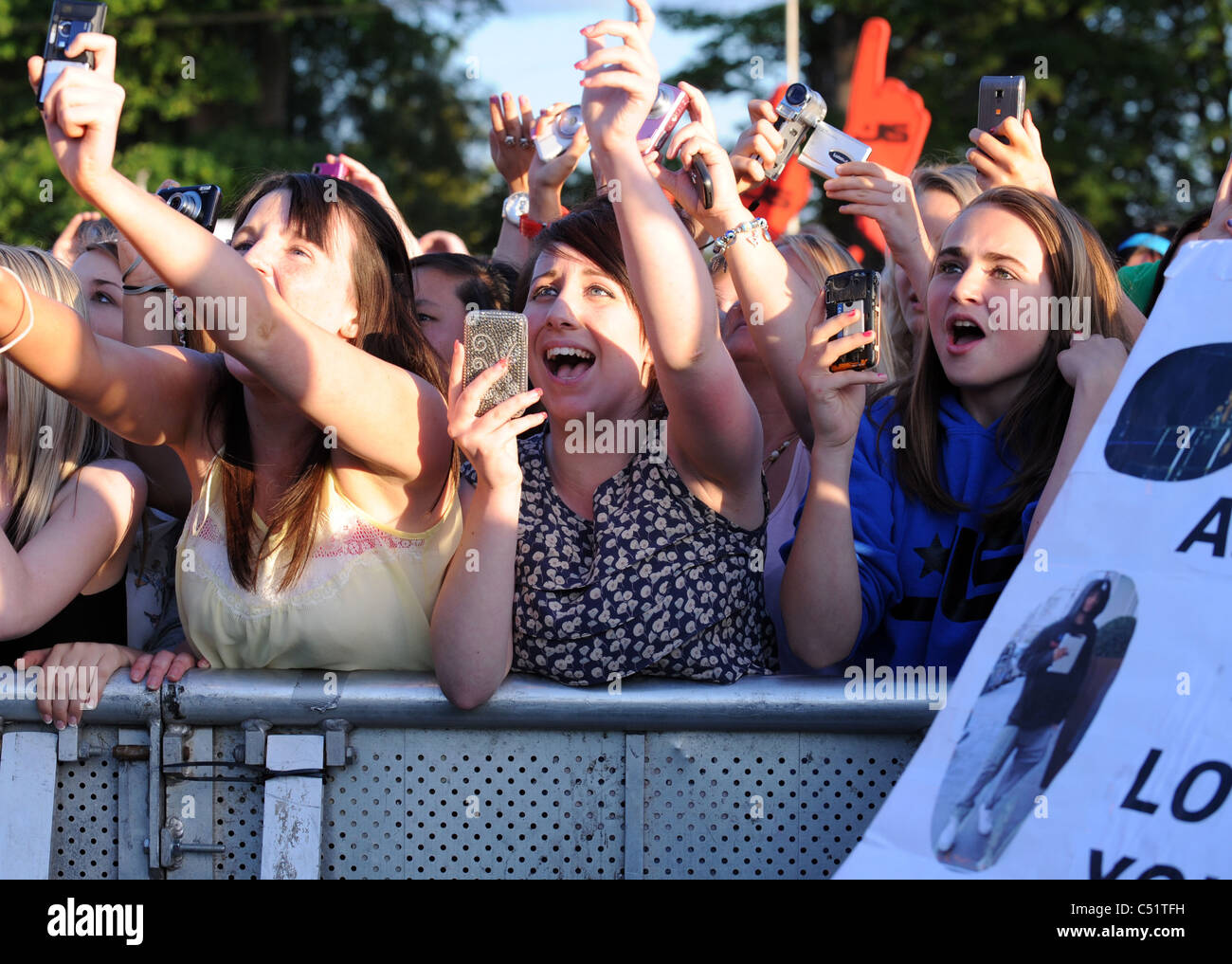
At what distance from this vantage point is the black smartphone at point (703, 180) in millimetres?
2854

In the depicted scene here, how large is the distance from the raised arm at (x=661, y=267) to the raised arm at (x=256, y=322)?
1.78ft

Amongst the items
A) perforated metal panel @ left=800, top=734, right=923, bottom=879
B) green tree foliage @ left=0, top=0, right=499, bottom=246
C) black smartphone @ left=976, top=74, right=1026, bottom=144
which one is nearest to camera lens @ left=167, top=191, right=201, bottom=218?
perforated metal panel @ left=800, top=734, right=923, bottom=879

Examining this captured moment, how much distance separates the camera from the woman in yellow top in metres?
2.51

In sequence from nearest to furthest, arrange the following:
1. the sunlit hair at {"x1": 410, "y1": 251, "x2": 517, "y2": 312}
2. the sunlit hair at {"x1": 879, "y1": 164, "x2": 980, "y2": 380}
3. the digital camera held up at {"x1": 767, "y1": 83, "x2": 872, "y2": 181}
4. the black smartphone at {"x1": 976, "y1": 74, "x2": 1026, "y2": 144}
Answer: the digital camera held up at {"x1": 767, "y1": 83, "x2": 872, "y2": 181}
the black smartphone at {"x1": 976, "y1": 74, "x2": 1026, "y2": 144}
the sunlit hair at {"x1": 879, "y1": 164, "x2": 980, "y2": 380}
the sunlit hair at {"x1": 410, "y1": 251, "x2": 517, "y2": 312}

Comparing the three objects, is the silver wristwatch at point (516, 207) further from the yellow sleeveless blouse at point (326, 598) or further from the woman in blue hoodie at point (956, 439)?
the yellow sleeveless blouse at point (326, 598)

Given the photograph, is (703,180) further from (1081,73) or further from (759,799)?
(1081,73)

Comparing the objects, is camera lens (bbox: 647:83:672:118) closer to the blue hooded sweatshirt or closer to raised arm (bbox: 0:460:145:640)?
the blue hooded sweatshirt

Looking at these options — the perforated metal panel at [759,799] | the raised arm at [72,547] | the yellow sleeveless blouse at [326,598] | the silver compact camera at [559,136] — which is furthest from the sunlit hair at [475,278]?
the perforated metal panel at [759,799]

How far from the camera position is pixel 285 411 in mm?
2992

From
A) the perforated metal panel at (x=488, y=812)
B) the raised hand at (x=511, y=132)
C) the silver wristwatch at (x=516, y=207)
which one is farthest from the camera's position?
the raised hand at (x=511, y=132)

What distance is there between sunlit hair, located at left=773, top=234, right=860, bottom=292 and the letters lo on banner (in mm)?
1678

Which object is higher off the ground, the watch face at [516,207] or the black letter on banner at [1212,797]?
the watch face at [516,207]
